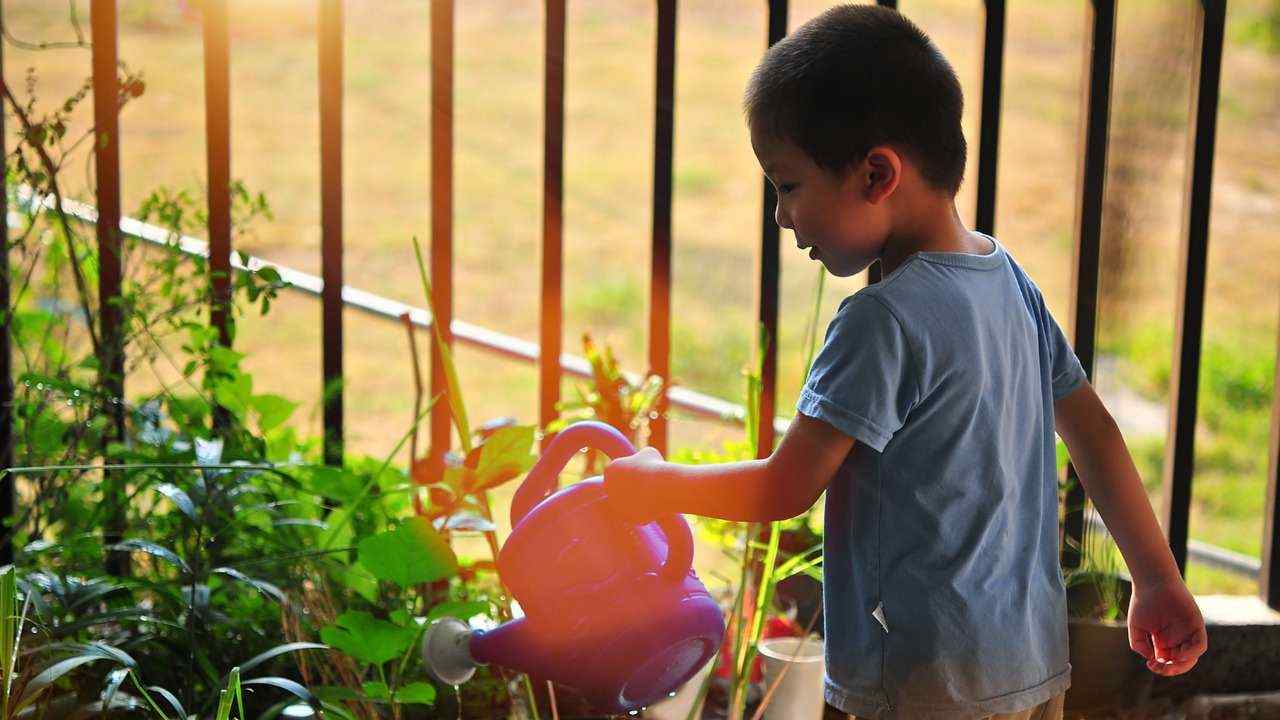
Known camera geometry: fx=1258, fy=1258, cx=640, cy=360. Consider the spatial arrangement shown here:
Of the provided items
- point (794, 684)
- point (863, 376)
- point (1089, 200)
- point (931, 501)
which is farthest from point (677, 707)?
point (1089, 200)

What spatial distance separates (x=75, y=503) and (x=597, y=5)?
4710mm

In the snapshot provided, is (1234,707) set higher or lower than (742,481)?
lower

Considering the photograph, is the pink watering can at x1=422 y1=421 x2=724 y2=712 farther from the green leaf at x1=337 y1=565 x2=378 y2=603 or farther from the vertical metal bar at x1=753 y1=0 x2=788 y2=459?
the vertical metal bar at x1=753 y1=0 x2=788 y2=459

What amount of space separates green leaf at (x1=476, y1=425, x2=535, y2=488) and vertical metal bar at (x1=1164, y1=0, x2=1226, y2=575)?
1.20m

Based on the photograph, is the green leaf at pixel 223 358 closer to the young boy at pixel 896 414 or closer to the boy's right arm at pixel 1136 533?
the young boy at pixel 896 414

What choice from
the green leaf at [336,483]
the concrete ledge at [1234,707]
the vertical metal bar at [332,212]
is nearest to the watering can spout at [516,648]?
the green leaf at [336,483]

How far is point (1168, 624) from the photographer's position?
1.36 meters

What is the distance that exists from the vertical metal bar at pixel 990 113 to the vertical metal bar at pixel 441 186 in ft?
3.02

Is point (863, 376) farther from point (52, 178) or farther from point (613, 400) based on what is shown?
point (52, 178)

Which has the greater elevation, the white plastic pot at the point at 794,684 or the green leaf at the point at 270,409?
the green leaf at the point at 270,409

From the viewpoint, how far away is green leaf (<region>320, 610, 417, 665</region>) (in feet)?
5.12

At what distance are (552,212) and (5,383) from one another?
940mm

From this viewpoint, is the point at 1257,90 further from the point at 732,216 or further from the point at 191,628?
the point at 191,628

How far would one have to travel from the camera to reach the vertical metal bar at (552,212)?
83.6 inches
